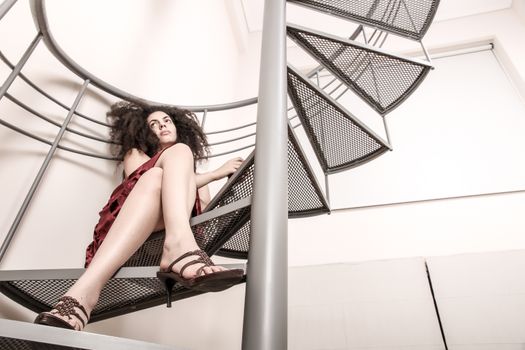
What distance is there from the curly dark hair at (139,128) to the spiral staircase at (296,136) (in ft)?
0.24

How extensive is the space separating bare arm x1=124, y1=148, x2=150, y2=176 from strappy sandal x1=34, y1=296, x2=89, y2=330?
809mm

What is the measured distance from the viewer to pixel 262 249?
2.72 feet

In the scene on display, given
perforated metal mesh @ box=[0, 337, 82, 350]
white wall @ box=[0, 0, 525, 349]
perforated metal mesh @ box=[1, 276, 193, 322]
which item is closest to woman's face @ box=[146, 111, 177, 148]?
white wall @ box=[0, 0, 525, 349]

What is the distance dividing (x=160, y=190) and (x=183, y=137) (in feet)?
2.54

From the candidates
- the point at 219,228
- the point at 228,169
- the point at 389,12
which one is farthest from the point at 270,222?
the point at 389,12

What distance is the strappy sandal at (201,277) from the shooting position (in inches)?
30.7

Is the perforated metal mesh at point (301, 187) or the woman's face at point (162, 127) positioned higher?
the woman's face at point (162, 127)

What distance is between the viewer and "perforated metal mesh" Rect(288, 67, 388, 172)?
1.41m

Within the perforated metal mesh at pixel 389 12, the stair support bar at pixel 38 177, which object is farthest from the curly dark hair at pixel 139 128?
the perforated metal mesh at pixel 389 12

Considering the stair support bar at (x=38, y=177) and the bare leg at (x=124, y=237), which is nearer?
the bare leg at (x=124, y=237)

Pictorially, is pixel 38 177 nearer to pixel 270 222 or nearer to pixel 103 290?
pixel 103 290

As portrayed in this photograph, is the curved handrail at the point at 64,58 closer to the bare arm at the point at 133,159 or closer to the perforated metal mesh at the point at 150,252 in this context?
the bare arm at the point at 133,159

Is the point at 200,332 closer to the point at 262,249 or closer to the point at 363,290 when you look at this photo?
the point at 363,290

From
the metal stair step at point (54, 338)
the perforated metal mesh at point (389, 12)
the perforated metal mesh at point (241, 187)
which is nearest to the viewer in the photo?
the metal stair step at point (54, 338)
